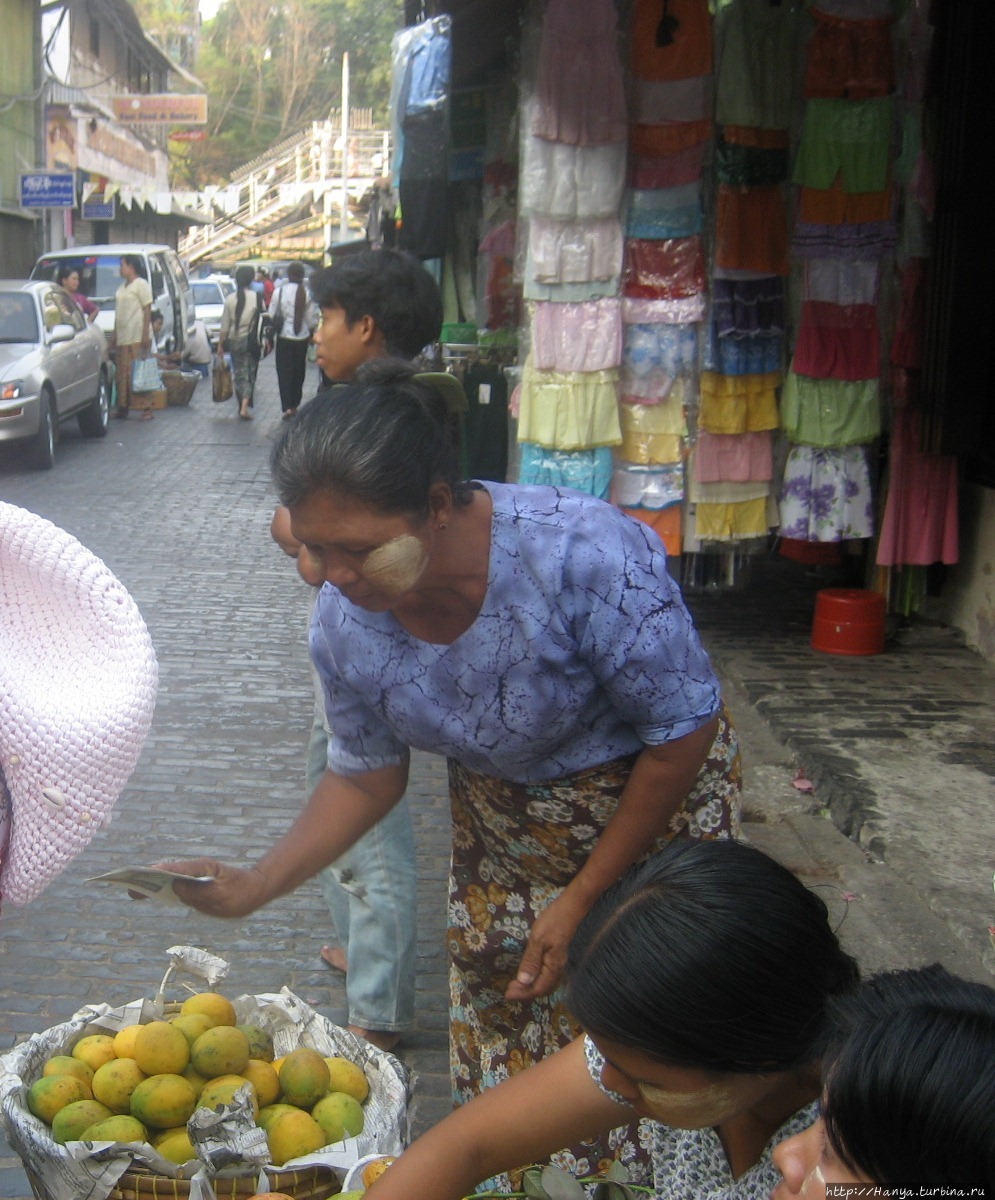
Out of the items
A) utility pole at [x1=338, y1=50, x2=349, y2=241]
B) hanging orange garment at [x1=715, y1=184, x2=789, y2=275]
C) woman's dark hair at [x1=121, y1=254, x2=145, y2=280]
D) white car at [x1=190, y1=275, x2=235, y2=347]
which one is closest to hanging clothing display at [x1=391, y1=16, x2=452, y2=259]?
hanging orange garment at [x1=715, y1=184, x2=789, y2=275]

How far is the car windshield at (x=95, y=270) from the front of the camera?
1923 cm

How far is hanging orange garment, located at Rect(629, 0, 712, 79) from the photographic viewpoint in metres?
6.06

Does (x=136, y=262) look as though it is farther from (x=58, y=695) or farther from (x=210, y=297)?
(x=58, y=695)

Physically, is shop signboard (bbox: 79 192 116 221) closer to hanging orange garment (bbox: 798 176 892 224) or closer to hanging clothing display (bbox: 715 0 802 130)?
hanging clothing display (bbox: 715 0 802 130)

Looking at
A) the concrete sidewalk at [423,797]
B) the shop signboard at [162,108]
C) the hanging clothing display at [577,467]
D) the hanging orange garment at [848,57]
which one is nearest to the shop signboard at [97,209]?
the shop signboard at [162,108]

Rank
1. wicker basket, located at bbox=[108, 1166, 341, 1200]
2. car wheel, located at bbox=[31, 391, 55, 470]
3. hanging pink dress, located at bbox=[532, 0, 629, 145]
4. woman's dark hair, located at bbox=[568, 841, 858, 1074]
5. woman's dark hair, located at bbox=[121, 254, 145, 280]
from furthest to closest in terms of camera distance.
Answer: woman's dark hair, located at bbox=[121, 254, 145, 280] → car wheel, located at bbox=[31, 391, 55, 470] → hanging pink dress, located at bbox=[532, 0, 629, 145] → wicker basket, located at bbox=[108, 1166, 341, 1200] → woman's dark hair, located at bbox=[568, 841, 858, 1074]

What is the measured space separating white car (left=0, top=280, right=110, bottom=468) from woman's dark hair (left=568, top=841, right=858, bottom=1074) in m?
11.6

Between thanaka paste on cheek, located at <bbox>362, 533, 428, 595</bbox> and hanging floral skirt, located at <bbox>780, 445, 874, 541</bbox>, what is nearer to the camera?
thanaka paste on cheek, located at <bbox>362, 533, 428, 595</bbox>

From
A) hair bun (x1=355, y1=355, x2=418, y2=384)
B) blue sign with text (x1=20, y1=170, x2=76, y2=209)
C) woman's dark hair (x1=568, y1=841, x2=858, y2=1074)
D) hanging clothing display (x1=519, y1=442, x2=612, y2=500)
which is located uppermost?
blue sign with text (x1=20, y1=170, x2=76, y2=209)

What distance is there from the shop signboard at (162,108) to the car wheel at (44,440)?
1679 cm

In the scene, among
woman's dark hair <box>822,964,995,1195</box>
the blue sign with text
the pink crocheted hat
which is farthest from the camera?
the blue sign with text

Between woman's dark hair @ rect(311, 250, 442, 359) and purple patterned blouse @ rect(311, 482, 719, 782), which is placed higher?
woman's dark hair @ rect(311, 250, 442, 359)

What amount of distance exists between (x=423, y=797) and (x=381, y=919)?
1.96 m

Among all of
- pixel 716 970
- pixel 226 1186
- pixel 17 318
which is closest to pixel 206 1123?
pixel 226 1186
